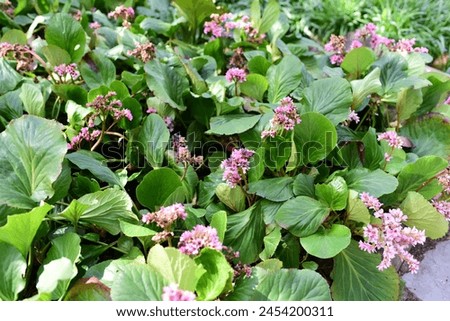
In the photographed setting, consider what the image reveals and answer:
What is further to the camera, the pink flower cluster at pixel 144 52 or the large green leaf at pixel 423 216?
the pink flower cluster at pixel 144 52

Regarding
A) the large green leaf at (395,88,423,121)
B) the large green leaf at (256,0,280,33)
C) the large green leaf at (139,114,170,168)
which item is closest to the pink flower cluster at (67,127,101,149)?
the large green leaf at (139,114,170,168)

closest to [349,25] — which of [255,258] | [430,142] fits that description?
[430,142]

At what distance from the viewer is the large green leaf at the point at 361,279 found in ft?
5.09

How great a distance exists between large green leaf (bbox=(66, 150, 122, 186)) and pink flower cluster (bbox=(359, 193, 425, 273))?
81 cm

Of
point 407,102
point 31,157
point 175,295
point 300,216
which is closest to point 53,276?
point 175,295

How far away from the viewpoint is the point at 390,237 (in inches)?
58.1

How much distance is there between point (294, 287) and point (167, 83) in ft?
3.22

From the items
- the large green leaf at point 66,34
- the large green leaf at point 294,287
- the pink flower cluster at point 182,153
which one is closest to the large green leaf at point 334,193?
the large green leaf at point 294,287

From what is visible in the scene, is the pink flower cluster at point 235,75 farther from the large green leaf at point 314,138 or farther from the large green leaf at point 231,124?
the large green leaf at point 314,138

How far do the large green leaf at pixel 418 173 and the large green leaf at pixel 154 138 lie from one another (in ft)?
2.71

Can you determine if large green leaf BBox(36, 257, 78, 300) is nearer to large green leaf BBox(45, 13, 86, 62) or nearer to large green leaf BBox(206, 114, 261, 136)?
large green leaf BBox(206, 114, 261, 136)
